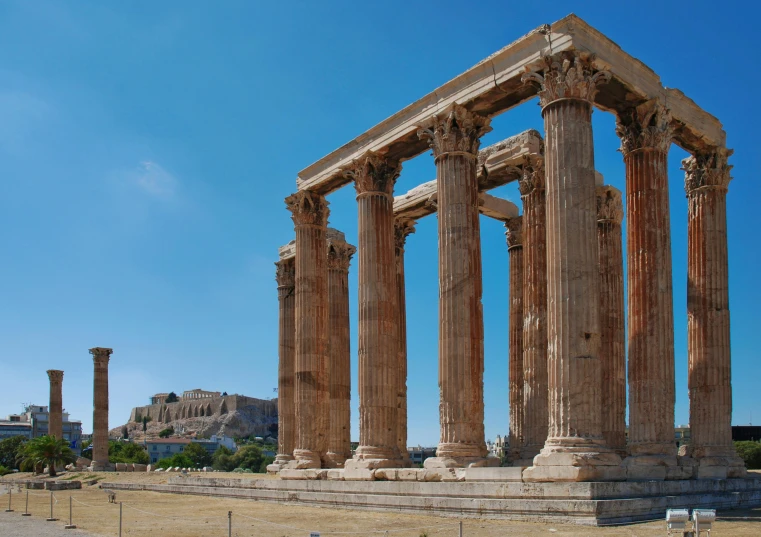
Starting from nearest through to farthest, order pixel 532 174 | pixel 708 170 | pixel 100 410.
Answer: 1. pixel 708 170
2. pixel 532 174
3. pixel 100 410

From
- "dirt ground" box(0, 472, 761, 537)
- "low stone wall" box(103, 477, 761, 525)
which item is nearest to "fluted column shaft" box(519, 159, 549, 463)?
"low stone wall" box(103, 477, 761, 525)

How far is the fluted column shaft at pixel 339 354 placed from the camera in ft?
122

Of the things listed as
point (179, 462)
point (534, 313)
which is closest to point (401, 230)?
point (534, 313)

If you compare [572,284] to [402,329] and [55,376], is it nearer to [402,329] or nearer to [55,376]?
[402,329]

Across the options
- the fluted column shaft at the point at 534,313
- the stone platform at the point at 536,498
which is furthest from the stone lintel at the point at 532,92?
the stone platform at the point at 536,498

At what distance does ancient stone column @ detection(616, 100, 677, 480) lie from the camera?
86.8ft

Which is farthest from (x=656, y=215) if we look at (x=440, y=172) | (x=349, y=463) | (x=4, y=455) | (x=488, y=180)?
(x=4, y=455)

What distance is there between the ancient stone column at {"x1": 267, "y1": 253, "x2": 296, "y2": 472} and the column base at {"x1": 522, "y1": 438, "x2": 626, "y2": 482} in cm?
1835

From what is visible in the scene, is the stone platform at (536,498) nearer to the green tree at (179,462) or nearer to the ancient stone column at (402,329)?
the ancient stone column at (402,329)

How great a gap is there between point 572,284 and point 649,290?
4.08 meters

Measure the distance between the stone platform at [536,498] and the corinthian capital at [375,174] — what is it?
1147 centimetres

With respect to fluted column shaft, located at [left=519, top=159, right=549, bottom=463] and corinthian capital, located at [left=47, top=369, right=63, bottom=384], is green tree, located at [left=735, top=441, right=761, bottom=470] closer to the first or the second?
fluted column shaft, located at [left=519, top=159, right=549, bottom=463]

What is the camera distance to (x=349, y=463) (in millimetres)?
31953

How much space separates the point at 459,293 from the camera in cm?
2891
